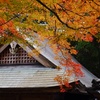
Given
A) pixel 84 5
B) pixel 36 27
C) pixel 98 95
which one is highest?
pixel 84 5

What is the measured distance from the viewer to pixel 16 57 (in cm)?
1268

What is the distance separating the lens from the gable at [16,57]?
1248 cm

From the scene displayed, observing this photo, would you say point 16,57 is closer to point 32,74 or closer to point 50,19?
point 32,74

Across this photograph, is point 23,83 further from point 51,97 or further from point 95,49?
point 95,49

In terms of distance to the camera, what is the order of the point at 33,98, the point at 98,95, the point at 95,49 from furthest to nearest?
the point at 95,49
the point at 98,95
the point at 33,98

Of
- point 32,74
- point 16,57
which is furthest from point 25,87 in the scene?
point 16,57

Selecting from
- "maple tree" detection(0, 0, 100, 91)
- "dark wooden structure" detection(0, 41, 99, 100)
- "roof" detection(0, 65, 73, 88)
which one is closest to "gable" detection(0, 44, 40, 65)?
"dark wooden structure" detection(0, 41, 99, 100)

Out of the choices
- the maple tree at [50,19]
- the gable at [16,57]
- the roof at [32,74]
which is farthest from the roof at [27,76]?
the maple tree at [50,19]

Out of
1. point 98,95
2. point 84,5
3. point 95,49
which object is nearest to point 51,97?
point 98,95

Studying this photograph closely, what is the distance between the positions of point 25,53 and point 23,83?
6.31 ft

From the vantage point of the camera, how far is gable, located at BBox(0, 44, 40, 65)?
1248 cm

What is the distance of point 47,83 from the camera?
10609 millimetres

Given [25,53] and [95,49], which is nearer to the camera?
[25,53]

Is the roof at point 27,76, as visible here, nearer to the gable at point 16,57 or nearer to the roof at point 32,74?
the roof at point 32,74
